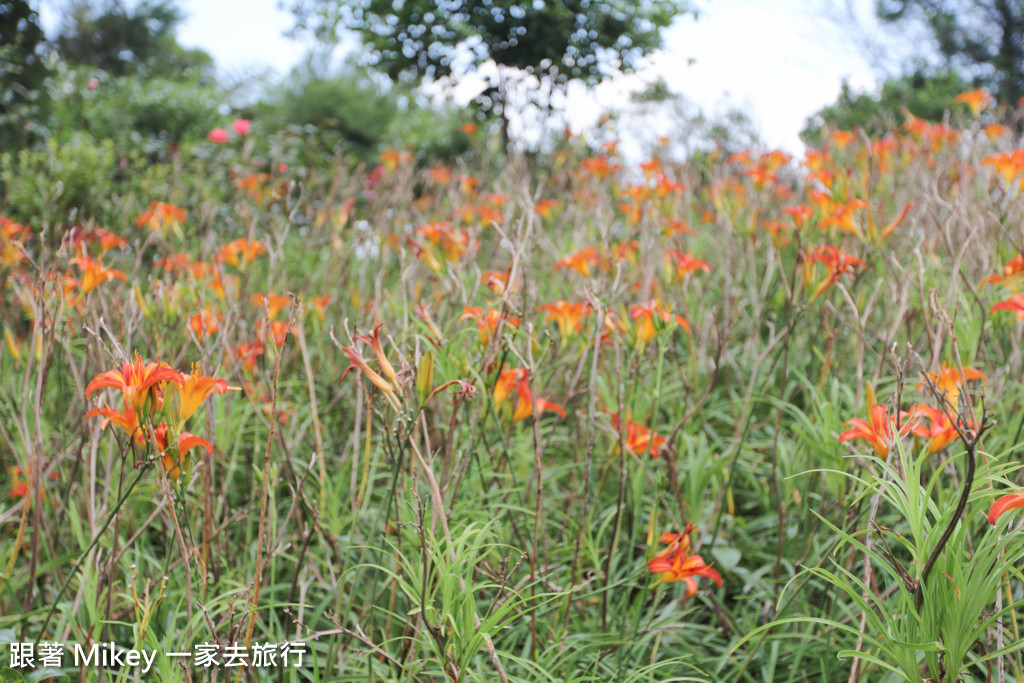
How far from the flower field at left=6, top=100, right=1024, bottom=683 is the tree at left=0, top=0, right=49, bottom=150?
3040 mm

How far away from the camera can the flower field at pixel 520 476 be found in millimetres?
1149

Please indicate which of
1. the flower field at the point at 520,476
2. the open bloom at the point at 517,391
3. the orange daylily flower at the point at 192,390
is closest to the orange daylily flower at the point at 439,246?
the flower field at the point at 520,476

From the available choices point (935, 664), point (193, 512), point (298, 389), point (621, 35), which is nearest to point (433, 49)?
point (621, 35)

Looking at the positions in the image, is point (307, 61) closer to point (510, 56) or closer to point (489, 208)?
point (510, 56)

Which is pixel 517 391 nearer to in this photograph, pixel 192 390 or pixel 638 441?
pixel 638 441

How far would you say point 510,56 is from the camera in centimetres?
559

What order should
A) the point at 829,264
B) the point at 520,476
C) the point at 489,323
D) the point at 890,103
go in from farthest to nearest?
1. the point at 890,103
2. the point at 520,476
3. the point at 829,264
4. the point at 489,323

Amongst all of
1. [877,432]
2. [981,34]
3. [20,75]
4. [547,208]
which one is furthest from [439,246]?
[981,34]

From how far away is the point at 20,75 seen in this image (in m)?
5.51

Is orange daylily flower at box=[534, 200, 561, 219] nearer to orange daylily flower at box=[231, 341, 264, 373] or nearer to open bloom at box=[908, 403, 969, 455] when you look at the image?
orange daylily flower at box=[231, 341, 264, 373]

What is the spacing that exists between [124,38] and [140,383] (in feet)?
73.1

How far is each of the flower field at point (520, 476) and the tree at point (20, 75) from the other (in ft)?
9.97

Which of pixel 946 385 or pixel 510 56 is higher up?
pixel 510 56

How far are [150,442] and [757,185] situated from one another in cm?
310
